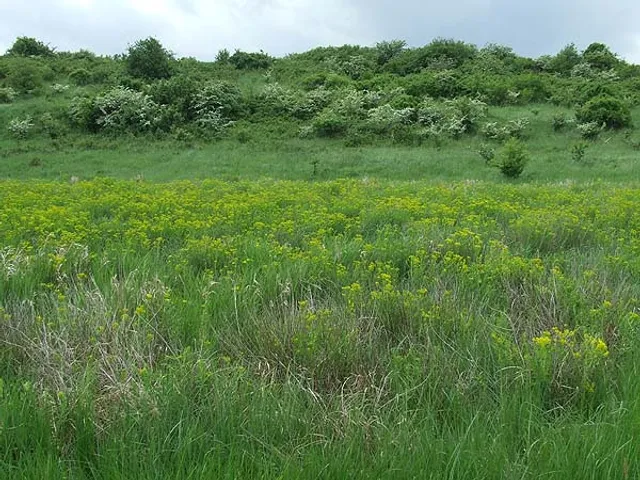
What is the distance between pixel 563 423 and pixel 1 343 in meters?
2.95

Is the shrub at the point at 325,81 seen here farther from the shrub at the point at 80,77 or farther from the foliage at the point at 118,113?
the shrub at the point at 80,77

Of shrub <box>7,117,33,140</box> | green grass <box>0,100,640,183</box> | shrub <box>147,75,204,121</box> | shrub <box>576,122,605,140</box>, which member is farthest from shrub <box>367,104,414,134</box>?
shrub <box>7,117,33,140</box>

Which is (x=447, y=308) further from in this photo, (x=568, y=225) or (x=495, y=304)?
(x=568, y=225)

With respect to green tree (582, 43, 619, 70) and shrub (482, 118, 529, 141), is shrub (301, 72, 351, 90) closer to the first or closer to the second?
shrub (482, 118, 529, 141)

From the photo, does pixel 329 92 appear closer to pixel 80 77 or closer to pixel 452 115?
pixel 452 115

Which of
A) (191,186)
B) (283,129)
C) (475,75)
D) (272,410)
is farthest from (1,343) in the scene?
(475,75)

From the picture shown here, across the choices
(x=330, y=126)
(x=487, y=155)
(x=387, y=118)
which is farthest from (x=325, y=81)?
(x=487, y=155)

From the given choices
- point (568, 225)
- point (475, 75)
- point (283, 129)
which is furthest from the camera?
point (475, 75)

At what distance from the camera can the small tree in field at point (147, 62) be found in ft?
124

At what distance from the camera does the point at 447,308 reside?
354 cm

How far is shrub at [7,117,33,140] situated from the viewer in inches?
1073

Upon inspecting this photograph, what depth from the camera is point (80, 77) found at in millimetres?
36875

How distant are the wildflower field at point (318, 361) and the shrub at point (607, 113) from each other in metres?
23.3

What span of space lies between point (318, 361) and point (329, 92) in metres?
30.7
